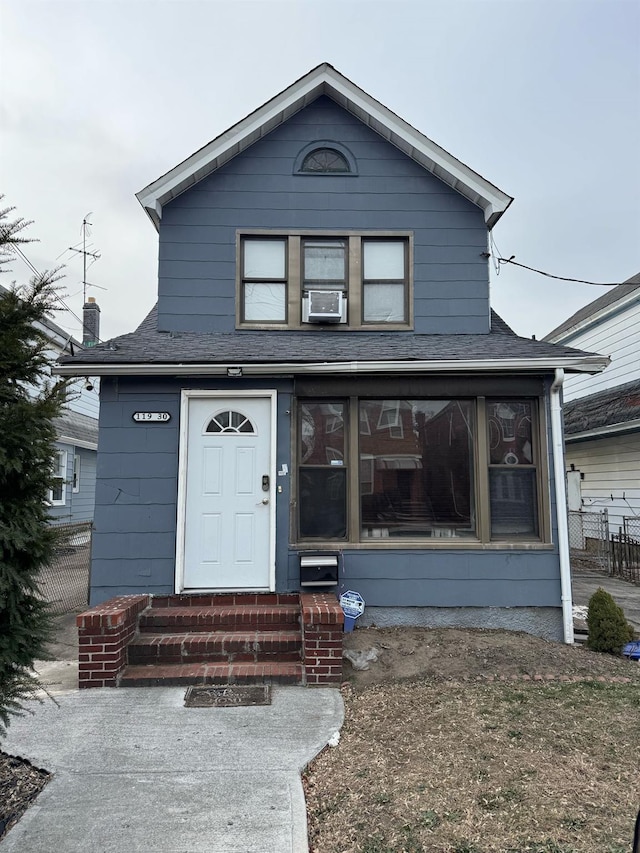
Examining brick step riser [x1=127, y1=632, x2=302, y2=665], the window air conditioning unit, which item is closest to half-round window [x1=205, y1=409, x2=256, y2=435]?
the window air conditioning unit

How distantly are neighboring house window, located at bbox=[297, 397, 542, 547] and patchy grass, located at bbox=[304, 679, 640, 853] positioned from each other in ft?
6.31

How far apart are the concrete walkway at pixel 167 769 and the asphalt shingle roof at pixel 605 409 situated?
9.36 meters

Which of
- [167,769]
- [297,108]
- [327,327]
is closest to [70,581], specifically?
[167,769]

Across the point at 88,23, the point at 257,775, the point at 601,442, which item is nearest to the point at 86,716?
the point at 257,775

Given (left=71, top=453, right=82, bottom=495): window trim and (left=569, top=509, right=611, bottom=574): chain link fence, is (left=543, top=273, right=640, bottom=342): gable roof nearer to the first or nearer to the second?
(left=569, top=509, right=611, bottom=574): chain link fence

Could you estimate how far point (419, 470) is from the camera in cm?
620

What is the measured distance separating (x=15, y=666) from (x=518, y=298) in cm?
1835

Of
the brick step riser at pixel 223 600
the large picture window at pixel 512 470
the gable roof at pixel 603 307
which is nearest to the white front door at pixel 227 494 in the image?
the brick step riser at pixel 223 600

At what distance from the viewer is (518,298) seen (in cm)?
1842

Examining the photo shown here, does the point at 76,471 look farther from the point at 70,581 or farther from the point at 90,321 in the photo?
the point at 70,581

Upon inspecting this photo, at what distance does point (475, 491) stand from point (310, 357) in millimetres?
2370

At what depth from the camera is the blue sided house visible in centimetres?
590

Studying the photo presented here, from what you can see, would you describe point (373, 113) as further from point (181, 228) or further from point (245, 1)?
point (245, 1)

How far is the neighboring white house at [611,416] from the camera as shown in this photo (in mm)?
11695
